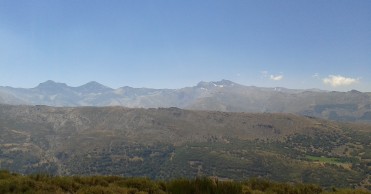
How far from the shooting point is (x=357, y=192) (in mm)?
26641

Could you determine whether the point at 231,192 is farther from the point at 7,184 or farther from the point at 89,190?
the point at 7,184

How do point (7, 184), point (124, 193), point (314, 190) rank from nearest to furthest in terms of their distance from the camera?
point (7, 184) < point (124, 193) < point (314, 190)

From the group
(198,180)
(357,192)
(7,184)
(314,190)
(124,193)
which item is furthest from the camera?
(314,190)

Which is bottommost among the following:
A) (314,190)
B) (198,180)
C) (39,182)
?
(314,190)

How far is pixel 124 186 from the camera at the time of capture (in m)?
24.2

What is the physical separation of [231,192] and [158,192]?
8039 mm

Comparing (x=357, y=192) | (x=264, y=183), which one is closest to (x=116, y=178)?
(x=264, y=183)

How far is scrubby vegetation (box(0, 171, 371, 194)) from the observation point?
53.5 ft

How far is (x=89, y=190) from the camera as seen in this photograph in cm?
2091

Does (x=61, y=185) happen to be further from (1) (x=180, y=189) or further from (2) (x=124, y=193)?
(1) (x=180, y=189)

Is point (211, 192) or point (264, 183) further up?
point (211, 192)

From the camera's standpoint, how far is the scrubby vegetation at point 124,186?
53.5 ft

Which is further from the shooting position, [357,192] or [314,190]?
[314,190]

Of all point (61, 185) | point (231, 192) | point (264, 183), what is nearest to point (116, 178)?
point (61, 185)
